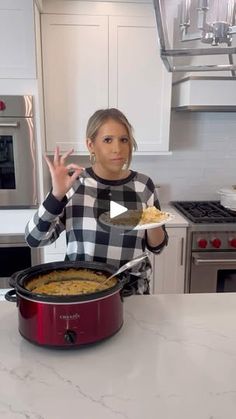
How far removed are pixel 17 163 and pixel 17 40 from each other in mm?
666

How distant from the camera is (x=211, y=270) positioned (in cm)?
230

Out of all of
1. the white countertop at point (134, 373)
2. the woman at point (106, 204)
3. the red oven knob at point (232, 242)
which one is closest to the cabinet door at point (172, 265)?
the red oven knob at point (232, 242)

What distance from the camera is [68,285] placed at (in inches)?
40.1

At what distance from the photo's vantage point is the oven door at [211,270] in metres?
2.28

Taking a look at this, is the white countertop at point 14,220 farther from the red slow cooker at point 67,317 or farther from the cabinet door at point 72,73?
the red slow cooker at point 67,317

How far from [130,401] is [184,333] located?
12.1 inches

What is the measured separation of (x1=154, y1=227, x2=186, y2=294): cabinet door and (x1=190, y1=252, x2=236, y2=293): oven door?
0.26 ft

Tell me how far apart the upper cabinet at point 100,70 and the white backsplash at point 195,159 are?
1.27ft

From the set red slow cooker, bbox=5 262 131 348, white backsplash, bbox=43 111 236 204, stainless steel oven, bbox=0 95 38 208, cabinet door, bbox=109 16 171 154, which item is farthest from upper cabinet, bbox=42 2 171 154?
red slow cooker, bbox=5 262 131 348

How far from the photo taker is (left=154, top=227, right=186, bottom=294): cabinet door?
230 cm

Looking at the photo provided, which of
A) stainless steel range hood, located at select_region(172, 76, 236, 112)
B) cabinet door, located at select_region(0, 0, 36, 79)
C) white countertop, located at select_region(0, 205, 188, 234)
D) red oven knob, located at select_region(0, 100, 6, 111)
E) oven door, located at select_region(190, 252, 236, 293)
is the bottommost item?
oven door, located at select_region(190, 252, 236, 293)
